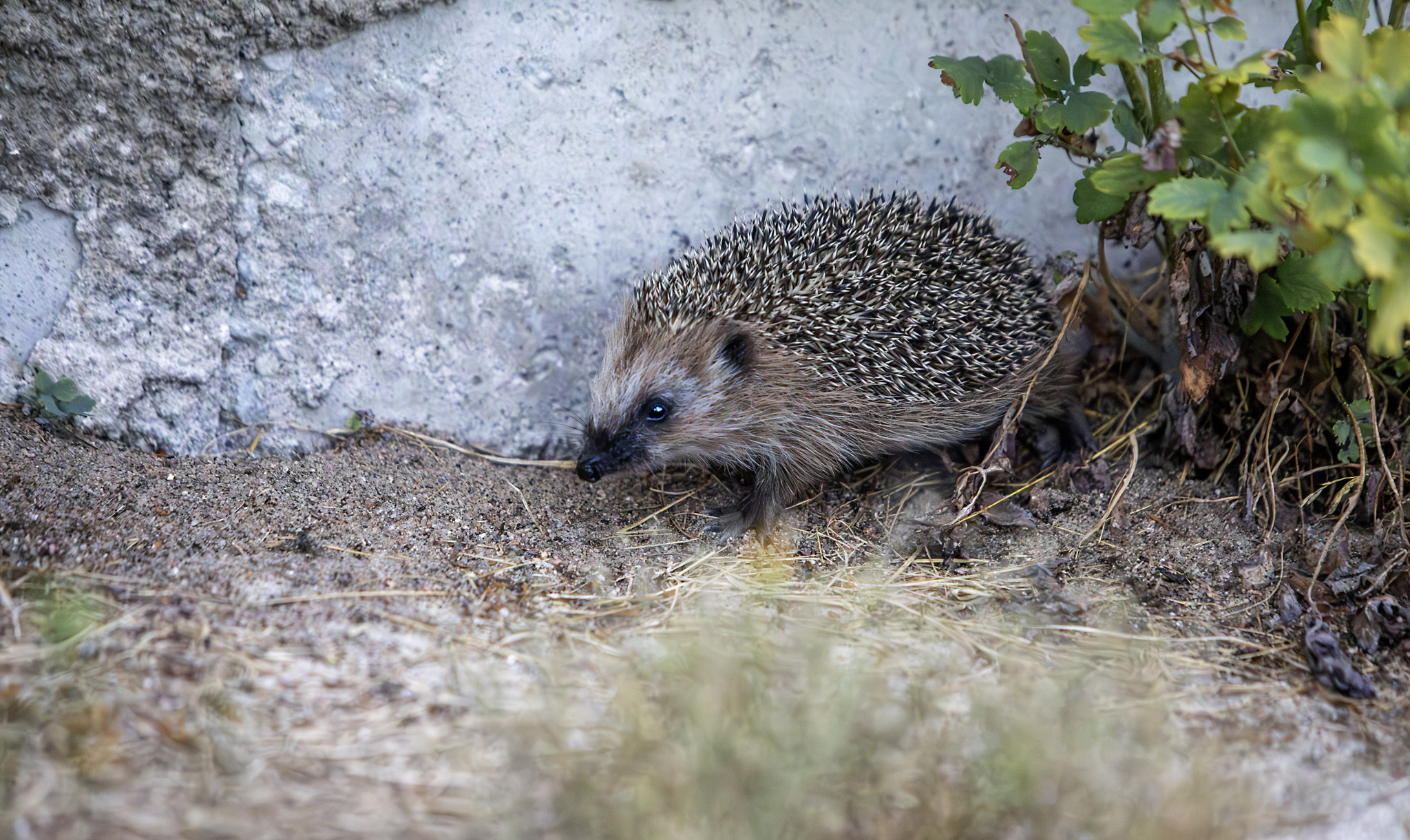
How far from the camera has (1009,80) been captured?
10.6ft

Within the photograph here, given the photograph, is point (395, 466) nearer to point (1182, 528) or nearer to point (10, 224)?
point (10, 224)

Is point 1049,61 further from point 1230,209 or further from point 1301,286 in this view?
point 1301,286

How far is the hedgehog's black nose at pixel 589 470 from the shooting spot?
3.74 meters

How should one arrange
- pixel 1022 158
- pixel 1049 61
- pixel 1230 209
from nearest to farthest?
1. pixel 1230 209
2. pixel 1049 61
3. pixel 1022 158

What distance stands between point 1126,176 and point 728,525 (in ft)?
6.51

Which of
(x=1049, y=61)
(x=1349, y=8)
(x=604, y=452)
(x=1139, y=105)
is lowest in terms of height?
(x=604, y=452)

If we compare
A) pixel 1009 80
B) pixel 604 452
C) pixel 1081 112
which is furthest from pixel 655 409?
pixel 1081 112

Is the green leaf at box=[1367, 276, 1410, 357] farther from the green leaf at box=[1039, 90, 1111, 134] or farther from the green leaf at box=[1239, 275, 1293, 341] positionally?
the green leaf at box=[1039, 90, 1111, 134]

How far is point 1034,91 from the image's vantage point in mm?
3201

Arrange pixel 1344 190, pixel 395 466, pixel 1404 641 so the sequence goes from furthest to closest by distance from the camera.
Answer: pixel 395 466
pixel 1404 641
pixel 1344 190

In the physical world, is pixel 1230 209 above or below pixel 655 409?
above

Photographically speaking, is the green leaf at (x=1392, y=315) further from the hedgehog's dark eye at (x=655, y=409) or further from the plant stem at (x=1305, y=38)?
the hedgehog's dark eye at (x=655, y=409)

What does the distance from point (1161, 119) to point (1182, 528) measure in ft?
5.14

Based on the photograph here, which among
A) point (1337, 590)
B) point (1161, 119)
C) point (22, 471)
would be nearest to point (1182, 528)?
point (1337, 590)
